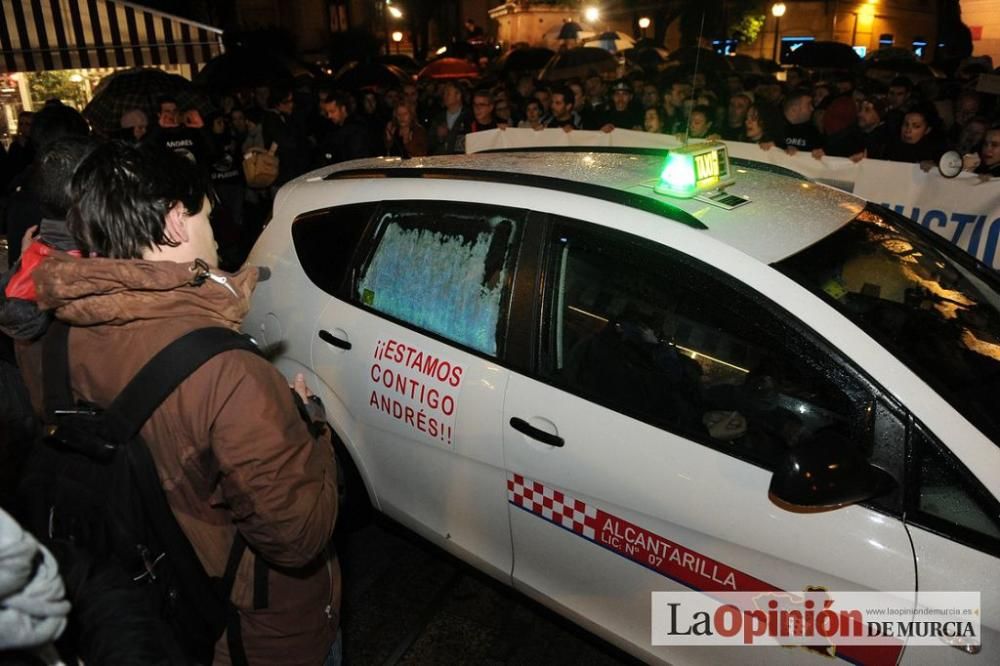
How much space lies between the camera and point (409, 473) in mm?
2576

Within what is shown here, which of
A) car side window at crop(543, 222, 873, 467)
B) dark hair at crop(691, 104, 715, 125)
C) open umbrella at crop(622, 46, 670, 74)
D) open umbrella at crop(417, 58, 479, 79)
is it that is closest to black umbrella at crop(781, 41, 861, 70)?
open umbrella at crop(622, 46, 670, 74)

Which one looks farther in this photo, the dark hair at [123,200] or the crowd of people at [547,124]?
the crowd of people at [547,124]

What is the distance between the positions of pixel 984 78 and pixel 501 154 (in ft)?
21.9

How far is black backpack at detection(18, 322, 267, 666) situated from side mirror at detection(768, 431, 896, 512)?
3.99 ft

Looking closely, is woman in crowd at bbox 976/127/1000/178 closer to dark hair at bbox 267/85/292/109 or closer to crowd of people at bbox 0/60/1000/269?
crowd of people at bbox 0/60/1000/269

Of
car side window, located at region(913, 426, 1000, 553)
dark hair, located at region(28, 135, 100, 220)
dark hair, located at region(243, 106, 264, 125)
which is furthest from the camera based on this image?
dark hair, located at region(243, 106, 264, 125)

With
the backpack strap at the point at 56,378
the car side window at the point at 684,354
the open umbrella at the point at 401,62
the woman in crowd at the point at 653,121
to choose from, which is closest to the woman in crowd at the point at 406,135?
the woman in crowd at the point at 653,121

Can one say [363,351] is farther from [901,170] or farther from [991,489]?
[901,170]

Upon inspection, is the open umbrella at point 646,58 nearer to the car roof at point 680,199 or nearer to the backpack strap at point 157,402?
the car roof at point 680,199

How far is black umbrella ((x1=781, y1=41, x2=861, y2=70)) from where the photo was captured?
1335 centimetres

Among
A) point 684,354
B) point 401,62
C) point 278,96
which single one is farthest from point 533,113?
point 401,62

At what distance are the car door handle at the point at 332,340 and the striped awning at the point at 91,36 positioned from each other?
884cm

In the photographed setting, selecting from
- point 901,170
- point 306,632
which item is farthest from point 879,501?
point 901,170

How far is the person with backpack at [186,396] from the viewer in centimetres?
133
